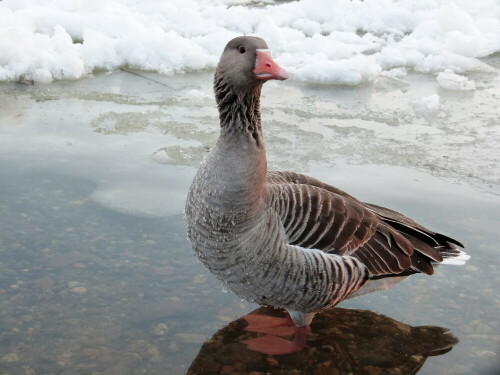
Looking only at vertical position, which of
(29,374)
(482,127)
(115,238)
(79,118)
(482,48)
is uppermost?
(482,48)

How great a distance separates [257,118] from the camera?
393 cm

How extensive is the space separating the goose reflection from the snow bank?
5026 mm

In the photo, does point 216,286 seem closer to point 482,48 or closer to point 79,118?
point 79,118

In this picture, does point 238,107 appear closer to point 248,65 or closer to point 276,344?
point 248,65

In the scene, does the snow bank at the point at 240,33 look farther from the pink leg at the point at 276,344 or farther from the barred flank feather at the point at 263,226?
the pink leg at the point at 276,344

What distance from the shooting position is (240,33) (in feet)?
34.0

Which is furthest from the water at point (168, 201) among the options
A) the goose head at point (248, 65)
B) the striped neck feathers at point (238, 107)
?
the goose head at point (248, 65)

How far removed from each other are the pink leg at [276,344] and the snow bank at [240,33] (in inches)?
201

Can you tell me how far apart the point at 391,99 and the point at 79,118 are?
12.8 ft

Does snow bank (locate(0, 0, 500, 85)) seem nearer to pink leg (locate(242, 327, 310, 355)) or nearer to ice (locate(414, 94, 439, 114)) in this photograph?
ice (locate(414, 94, 439, 114))

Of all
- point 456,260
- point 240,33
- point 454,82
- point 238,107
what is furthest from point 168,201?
point 240,33

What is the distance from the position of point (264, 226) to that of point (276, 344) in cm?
79

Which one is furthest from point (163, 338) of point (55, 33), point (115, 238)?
point (55, 33)

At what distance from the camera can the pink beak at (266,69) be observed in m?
3.60
